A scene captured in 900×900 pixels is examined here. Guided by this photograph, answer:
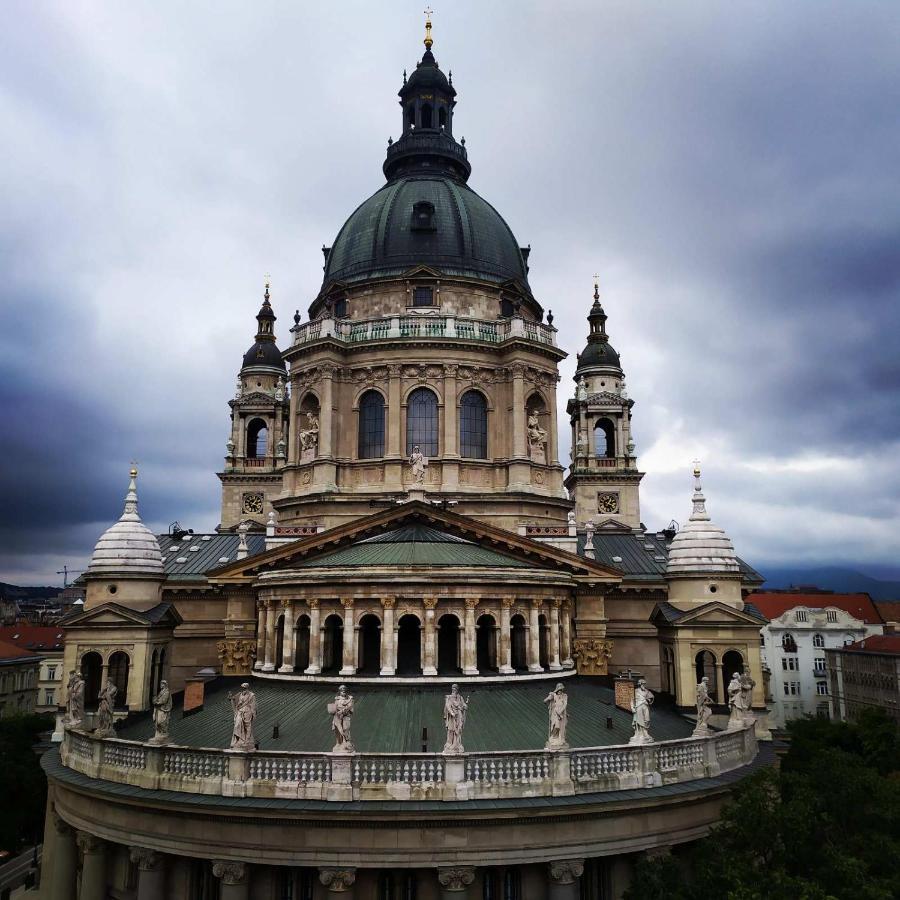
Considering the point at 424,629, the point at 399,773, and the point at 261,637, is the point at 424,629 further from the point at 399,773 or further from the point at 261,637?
the point at 399,773

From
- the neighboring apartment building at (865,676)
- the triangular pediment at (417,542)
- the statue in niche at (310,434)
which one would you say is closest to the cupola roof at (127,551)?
the triangular pediment at (417,542)

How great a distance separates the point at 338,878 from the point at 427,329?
2916 centimetres

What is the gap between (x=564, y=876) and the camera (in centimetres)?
2367

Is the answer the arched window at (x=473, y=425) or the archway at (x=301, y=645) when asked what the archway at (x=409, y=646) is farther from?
the arched window at (x=473, y=425)

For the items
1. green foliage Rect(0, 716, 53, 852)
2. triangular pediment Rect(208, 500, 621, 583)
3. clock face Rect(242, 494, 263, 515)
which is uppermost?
clock face Rect(242, 494, 263, 515)

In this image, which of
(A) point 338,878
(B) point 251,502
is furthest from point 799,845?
(B) point 251,502

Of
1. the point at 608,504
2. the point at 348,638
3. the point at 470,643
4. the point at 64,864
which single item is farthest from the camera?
the point at 608,504

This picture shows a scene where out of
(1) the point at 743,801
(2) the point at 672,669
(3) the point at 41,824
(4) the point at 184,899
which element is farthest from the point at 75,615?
(1) the point at 743,801

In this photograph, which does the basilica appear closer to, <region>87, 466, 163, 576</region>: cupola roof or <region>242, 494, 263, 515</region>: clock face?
<region>87, 466, 163, 576</region>: cupola roof

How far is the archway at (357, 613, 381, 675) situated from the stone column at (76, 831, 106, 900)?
10533 mm

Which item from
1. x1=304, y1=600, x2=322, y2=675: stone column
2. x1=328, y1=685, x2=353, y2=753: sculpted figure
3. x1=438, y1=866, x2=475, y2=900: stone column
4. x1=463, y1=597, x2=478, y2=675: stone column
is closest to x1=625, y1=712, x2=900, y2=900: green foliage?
x1=438, y1=866, x2=475, y2=900: stone column

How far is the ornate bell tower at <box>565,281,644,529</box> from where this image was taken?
6650 cm

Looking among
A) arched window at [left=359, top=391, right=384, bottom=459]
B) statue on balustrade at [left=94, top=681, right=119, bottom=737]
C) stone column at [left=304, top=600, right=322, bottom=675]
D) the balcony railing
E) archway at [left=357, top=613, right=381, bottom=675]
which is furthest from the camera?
arched window at [left=359, top=391, right=384, bottom=459]

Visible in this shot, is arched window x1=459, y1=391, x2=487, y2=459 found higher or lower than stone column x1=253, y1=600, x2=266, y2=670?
higher
